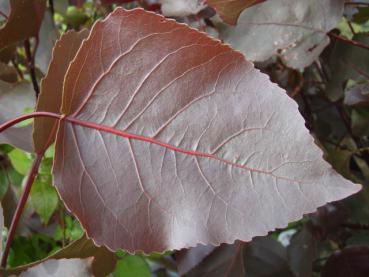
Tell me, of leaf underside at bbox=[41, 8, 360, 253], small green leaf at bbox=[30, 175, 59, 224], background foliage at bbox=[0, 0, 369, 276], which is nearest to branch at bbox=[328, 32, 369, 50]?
background foliage at bbox=[0, 0, 369, 276]

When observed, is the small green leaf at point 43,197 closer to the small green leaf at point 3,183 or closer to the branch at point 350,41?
the small green leaf at point 3,183

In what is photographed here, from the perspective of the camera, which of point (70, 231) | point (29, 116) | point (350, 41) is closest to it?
point (29, 116)

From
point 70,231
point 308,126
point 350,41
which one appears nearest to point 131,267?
point 70,231

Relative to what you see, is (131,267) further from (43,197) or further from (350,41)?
(350,41)

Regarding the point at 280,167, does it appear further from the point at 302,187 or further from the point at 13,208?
the point at 13,208

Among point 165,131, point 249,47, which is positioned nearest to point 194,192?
point 165,131

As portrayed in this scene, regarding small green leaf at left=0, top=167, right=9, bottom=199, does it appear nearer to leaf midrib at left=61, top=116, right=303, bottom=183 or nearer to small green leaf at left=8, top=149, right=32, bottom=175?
small green leaf at left=8, top=149, right=32, bottom=175

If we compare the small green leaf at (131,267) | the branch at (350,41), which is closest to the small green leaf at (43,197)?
the small green leaf at (131,267)
